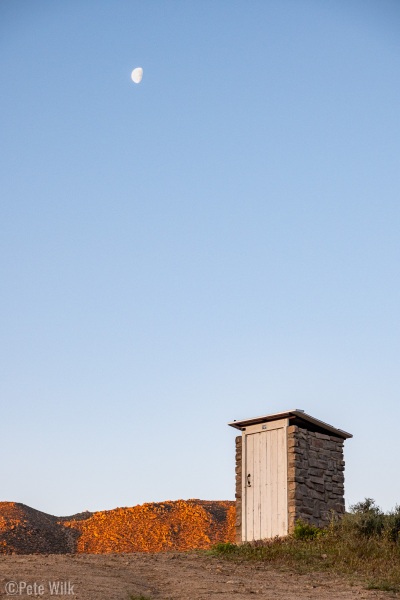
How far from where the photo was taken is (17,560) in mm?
15461

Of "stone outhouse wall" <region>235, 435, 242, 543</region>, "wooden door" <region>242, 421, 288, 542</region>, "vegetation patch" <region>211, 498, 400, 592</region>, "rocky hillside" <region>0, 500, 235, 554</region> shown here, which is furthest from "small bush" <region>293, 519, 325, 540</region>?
"rocky hillside" <region>0, 500, 235, 554</region>

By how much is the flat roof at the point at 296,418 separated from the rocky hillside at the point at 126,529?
Result: 6.86 m

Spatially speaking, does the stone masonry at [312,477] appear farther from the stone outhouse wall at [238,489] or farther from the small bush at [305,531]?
the small bush at [305,531]

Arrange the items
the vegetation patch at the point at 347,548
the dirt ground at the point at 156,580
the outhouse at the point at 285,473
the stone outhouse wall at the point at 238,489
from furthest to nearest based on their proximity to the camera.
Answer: the stone outhouse wall at the point at 238,489
the outhouse at the point at 285,473
the vegetation patch at the point at 347,548
the dirt ground at the point at 156,580

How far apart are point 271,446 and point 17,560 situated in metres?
8.03

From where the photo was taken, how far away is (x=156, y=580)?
48.5ft

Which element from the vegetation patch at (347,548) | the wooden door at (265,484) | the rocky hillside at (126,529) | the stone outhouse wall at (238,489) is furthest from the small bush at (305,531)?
the rocky hillside at (126,529)

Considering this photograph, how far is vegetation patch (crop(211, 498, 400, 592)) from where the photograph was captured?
16.7 meters

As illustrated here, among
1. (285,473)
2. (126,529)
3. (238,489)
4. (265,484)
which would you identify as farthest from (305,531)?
(126,529)

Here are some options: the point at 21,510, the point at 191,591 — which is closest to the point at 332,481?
the point at 191,591

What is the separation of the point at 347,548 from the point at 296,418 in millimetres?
3969

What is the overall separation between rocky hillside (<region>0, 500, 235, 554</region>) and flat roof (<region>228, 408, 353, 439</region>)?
6.86m

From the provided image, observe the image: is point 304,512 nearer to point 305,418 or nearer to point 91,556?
point 305,418

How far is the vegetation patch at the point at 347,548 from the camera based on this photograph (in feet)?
54.7
